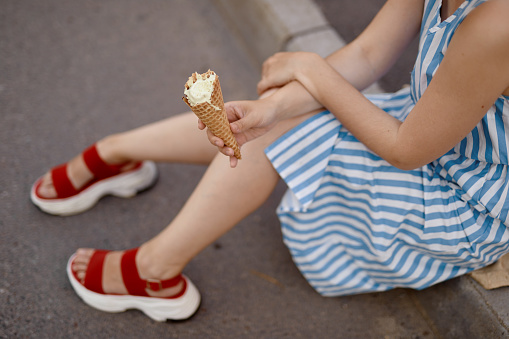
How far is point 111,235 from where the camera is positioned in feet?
6.38

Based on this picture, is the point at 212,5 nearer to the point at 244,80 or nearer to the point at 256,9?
Answer: the point at 256,9

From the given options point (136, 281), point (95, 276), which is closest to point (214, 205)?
point (136, 281)

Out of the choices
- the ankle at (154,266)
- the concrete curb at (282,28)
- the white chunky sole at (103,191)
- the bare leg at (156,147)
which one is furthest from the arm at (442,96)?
the concrete curb at (282,28)

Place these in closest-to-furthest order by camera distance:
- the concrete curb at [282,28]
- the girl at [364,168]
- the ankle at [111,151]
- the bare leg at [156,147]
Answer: the girl at [364,168]
the bare leg at [156,147]
the ankle at [111,151]
the concrete curb at [282,28]

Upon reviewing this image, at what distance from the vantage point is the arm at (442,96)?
3.38 feet

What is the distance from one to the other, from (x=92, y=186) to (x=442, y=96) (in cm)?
144

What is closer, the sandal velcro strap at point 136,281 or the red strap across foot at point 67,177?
the sandal velcro strap at point 136,281

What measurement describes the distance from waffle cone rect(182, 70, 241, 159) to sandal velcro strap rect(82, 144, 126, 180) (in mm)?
896

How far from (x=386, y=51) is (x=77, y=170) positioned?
1302 mm

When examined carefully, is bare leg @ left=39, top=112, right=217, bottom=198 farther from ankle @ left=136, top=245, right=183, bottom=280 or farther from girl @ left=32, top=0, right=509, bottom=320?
ankle @ left=136, top=245, right=183, bottom=280

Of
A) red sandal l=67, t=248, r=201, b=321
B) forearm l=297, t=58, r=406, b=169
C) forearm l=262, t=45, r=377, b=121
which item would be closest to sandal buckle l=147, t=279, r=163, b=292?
red sandal l=67, t=248, r=201, b=321

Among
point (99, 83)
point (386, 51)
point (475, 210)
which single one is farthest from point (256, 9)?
point (475, 210)

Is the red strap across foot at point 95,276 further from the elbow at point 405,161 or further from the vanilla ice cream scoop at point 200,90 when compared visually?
the elbow at point 405,161

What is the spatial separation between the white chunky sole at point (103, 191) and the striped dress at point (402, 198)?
75 centimetres
